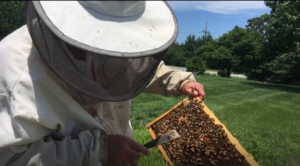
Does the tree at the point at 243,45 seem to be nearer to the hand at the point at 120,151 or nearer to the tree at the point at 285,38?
the tree at the point at 285,38

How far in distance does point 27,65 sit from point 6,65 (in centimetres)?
11

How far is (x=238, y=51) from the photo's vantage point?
29.7 metres

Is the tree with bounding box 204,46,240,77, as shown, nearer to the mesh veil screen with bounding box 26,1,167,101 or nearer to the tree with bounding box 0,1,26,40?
the tree with bounding box 0,1,26,40

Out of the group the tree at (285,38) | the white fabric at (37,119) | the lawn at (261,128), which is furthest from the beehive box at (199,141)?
the tree at (285,38)

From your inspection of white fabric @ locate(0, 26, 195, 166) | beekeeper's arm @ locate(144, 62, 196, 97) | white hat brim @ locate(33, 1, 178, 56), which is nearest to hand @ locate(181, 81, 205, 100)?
beekeeper's arm @ locate(144, 62, 196, 97)

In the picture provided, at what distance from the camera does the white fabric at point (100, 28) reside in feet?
4.56

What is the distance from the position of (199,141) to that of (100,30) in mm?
1621

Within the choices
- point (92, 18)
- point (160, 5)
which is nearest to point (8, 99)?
point (92, 18)

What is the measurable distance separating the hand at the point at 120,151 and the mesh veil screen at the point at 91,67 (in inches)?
12.5

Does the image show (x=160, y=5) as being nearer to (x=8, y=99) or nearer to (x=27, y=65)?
(x=27, y=65)

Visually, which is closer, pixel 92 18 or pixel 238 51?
pixel 92 18

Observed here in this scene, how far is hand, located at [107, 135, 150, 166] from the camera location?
1.89 metres

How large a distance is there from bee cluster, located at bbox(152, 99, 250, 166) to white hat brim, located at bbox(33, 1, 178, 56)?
1398mm

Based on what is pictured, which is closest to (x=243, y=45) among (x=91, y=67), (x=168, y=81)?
(x=168, y=81)
